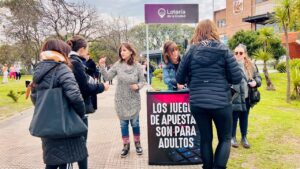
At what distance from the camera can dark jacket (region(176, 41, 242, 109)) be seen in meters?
3.51

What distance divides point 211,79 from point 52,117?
1.71 meters

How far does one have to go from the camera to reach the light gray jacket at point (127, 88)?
5047 mm

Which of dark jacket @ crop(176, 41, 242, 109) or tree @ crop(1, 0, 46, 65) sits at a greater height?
tree @ crop(1, 0, 46, 65)

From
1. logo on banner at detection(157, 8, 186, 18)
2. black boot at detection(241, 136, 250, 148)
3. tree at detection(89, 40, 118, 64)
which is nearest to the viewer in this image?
black boot at detection(241, 136, 250, 148)

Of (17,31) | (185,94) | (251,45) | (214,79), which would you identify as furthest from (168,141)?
(17,31)

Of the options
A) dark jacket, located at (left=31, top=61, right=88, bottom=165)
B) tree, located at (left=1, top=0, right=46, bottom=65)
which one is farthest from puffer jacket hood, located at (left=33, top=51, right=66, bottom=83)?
tree, located at (left=1, top=0, right=46, bottom=65)

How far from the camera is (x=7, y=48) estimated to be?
41.2 metres

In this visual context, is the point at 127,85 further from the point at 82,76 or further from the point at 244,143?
the point at 244,143

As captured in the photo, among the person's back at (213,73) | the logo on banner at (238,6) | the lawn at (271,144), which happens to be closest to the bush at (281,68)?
the lawn at (271,144)

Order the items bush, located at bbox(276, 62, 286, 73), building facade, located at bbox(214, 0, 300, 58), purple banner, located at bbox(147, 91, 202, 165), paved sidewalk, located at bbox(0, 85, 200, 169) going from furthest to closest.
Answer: building facade, located at bbox(214, 0, 300, 58)
bush, located at bbox(276, 62, 286, 73)
paved sidewalk, located at bbox(0, 85, 200, 169)
purple banner, located at bbox(147, 91, 202, 165)

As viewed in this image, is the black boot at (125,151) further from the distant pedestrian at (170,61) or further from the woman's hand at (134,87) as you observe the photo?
the distant pedestrian at (170,61)

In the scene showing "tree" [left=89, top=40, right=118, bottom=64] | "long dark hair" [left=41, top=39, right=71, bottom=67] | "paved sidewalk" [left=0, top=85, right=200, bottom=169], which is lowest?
"paved sidewalk" [left=0, top=85, right=200, bottom=169]

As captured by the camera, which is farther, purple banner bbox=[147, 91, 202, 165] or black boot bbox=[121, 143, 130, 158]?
black boot bbox=[121, 143, 130, 158]

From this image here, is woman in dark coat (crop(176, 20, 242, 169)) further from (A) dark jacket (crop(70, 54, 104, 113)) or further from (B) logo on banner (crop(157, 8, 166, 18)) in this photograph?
(B) logo on banner (crop(157, 8, 166, 18))
